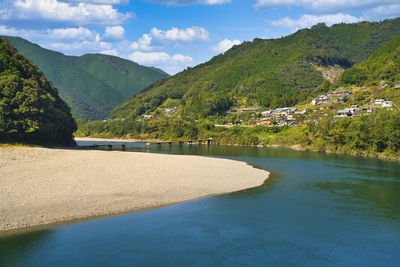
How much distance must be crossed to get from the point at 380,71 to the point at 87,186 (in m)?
138

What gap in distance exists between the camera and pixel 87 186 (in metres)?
28.5

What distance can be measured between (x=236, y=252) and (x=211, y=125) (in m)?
122

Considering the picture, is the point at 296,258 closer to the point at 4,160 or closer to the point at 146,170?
the point at 146,170

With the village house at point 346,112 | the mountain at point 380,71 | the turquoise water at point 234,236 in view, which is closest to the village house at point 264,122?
the village house at point 346,112

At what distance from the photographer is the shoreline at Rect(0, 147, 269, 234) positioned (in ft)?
73.9

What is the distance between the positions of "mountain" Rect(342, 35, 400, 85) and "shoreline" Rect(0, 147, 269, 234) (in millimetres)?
107785

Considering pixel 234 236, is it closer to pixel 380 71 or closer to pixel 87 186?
pixel 87 186

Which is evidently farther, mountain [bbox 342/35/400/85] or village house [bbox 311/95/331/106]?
village house [bbox 311/95/331/106]

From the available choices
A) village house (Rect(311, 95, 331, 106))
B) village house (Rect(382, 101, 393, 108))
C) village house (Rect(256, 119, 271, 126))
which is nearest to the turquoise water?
village house (Rect(382, 101, 393, 108))

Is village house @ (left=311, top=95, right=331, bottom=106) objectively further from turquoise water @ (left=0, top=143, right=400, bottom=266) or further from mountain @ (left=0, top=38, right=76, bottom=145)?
turquoise water @ (left=0, top=143, right=400, bottom=266)

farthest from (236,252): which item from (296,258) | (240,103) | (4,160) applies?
(240,103)

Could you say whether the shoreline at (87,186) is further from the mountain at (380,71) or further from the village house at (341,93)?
the mountain at (380,71)

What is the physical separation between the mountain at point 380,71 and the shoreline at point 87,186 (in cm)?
10779

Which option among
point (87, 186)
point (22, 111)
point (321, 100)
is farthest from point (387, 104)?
point (87, 186)
